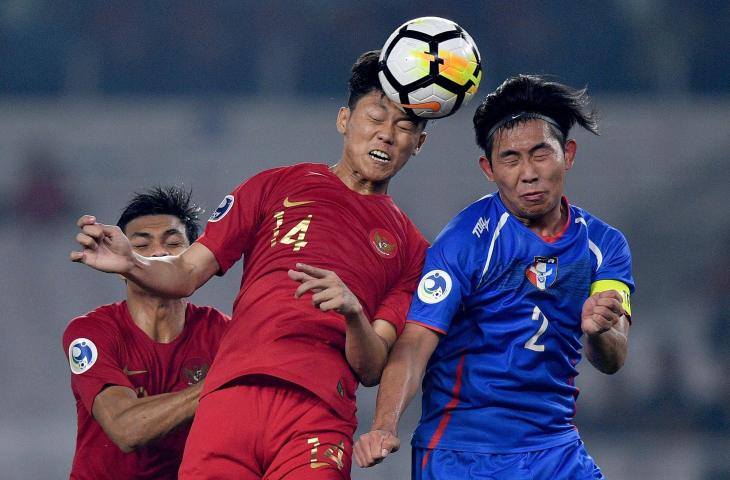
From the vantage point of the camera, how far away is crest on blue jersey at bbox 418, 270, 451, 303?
3.02m

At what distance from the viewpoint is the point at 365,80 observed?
336 centimetres

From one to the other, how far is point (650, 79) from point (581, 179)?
Result: 108 cm

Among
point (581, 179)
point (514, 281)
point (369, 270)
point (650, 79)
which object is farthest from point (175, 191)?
point (650, 79)

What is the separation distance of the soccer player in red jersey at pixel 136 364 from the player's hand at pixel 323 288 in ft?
3.21

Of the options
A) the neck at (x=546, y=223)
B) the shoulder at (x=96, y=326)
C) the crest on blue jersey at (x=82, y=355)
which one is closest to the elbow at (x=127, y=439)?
the crest on blue jersey at (x=82, y=355)

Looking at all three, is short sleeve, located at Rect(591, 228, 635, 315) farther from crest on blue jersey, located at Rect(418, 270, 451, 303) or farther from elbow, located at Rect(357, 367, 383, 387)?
elbow, located at Rect(357, 367, 383, 387)

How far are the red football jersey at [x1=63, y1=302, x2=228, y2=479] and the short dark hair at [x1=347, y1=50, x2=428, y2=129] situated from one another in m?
1.01

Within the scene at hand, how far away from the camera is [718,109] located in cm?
917

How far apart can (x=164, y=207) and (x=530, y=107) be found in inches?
58.7

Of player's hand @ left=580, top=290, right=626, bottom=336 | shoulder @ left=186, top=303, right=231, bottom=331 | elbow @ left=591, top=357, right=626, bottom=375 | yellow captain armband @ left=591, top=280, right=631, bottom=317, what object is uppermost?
yellow captain armband @ left=591, top=280, right=631, bottom=317

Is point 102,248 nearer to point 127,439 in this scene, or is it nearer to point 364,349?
point 364,349

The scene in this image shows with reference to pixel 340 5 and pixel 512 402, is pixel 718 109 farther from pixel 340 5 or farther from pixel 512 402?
pixel 512 402

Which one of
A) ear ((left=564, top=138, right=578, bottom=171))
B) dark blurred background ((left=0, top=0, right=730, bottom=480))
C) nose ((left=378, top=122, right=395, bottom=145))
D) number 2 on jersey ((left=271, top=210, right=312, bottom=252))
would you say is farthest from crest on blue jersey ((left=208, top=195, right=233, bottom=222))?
dark blurred background ((left=0, top=0, right=730, bottom=480))

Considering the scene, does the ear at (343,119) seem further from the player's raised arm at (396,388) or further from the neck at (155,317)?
the neck at (155,317)
